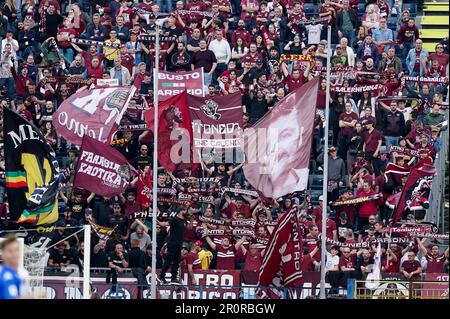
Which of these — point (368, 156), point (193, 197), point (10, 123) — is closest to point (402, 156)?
point (368, 156)

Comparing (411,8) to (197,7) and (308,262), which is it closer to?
(197,7)

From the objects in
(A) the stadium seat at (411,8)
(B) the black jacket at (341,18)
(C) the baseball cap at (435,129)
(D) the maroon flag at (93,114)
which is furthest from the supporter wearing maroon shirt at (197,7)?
(C) the baseball cap at (435,129)

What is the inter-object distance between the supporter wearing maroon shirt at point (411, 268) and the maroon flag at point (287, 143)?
1968 mm

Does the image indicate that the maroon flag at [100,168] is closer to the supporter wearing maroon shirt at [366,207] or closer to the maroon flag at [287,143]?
the maroon flag at [287,143]

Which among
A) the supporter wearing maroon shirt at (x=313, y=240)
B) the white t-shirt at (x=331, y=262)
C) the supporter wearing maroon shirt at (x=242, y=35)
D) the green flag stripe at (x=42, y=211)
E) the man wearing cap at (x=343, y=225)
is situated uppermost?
the supporter wearing maroon shirt at (x=242, y=35)

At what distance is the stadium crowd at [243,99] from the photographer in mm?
28891

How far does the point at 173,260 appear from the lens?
2861cm

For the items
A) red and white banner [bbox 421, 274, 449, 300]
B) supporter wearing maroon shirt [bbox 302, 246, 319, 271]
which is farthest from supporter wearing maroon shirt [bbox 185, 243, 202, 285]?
red and white banner [bbox 421, 274, 449, 300]

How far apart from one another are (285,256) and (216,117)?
3045mm

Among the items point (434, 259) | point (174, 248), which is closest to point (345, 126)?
point (434, 259)

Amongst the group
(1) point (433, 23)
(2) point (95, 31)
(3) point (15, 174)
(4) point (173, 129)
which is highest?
(2) point (95, 31)

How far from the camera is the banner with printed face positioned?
30.5 metres

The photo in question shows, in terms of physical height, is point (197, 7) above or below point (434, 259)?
above

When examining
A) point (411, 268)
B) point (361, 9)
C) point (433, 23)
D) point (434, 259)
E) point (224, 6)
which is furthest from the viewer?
point (433, 23)
